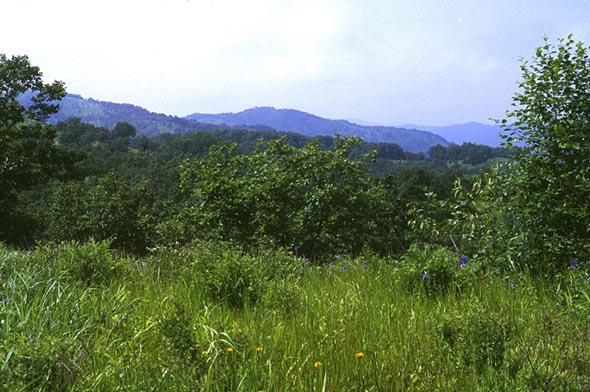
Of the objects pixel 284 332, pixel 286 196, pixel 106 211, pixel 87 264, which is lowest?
pixel 106 211

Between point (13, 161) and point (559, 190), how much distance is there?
66.4ft

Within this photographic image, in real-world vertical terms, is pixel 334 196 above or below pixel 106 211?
above

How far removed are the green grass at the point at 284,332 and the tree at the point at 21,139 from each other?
17075 millimetres

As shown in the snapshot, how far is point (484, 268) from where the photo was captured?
5004 mm

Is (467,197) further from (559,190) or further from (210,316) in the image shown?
(210,316)

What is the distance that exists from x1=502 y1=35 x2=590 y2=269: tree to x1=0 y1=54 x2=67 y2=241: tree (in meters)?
18.6

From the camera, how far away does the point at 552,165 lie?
471 cm

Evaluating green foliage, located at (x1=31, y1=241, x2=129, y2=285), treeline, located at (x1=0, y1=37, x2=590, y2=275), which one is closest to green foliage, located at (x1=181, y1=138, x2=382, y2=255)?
treeline, located at (x1=0, y1=37, x2=590, y2=275)

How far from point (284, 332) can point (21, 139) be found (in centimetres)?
2272

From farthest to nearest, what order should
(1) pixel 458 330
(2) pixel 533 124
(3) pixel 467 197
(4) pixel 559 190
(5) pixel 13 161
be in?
(5) pixel 13 161
(3) pixel 467 197
(2) pixel 533 124
(4) pixel 559 190
(1) pixel 458 330

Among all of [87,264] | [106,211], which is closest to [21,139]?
[106,211]

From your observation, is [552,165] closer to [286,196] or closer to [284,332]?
[284,332]

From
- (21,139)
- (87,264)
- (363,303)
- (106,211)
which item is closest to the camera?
(363,303)

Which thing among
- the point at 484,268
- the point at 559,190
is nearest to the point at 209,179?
the point at 484,268
